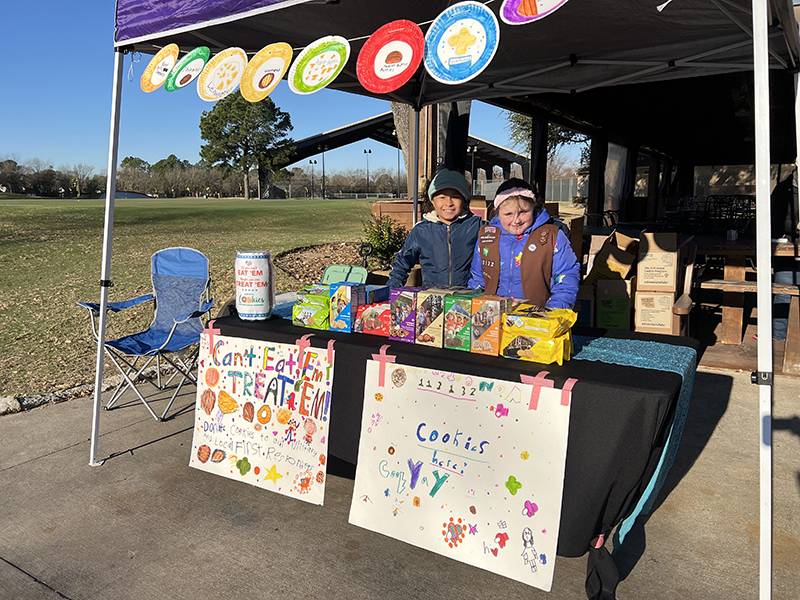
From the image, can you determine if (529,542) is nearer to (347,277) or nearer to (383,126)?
(347,277)

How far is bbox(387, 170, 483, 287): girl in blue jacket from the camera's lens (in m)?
3.30

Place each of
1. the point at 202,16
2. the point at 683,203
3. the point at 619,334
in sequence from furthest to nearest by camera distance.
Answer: the point at 683,203
the point at 202,16
the point at 619,334

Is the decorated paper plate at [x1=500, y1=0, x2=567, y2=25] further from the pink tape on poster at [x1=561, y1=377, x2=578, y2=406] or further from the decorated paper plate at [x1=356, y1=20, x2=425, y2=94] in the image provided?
the pink tape on poster at [x1=561, y1=377, x2=578, y2=406]

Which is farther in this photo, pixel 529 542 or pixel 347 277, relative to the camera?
pixel 347 277

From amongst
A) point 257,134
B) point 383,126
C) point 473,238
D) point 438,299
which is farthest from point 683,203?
point 257,134

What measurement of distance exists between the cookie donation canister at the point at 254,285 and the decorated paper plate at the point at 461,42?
3.90ft

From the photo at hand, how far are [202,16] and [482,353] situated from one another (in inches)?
91.2

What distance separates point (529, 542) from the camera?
6.68ft

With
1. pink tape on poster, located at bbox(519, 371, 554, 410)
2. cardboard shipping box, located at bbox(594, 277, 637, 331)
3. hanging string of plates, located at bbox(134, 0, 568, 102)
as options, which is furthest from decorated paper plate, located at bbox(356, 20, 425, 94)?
cardboard shipping box, located at bbox(594, 277, 637, 331)

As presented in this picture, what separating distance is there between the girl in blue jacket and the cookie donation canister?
29.2 inches

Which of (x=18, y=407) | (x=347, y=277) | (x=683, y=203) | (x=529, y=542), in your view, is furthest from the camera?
(x=683, y=203)

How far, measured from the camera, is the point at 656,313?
510 centimetres

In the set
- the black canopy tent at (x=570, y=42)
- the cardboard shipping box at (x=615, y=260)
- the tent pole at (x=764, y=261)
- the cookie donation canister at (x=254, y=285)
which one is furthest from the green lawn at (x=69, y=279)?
the tent pole at (x=764, y=261)

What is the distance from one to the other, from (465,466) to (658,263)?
3.65 metres
